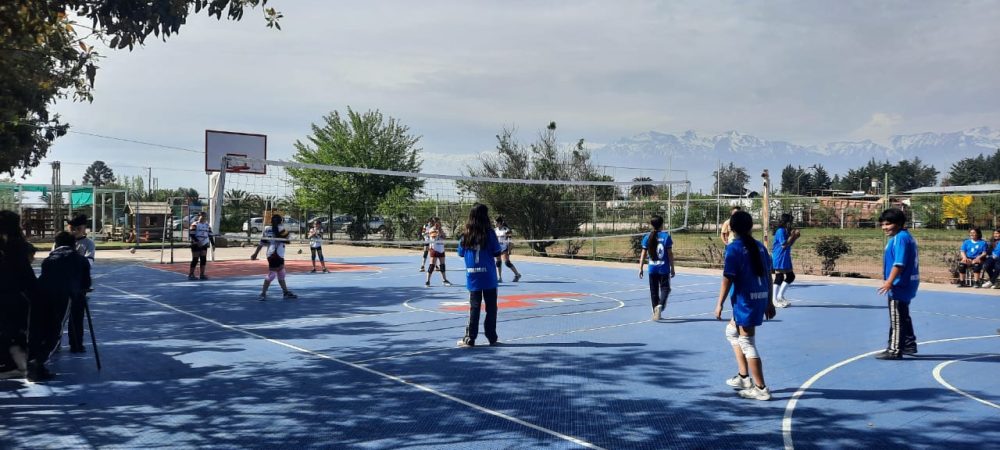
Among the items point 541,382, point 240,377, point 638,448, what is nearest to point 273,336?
point 240,377

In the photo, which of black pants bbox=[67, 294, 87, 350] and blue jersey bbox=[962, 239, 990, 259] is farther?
blue jersey bbox=[962, 239, 990, 259]

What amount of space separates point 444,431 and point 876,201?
1916cm

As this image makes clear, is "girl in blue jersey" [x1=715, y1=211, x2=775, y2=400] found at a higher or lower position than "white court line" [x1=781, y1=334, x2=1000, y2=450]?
higher

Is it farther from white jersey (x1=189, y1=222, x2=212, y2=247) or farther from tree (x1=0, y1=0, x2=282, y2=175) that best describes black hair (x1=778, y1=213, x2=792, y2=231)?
white jersey (x1=189, y1=222, x2=212, y2=247)

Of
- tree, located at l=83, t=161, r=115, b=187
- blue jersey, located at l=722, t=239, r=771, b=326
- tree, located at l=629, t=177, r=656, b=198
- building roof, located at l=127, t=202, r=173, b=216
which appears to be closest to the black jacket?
blue jersey, located at l=722, t=239, r=771, b=326

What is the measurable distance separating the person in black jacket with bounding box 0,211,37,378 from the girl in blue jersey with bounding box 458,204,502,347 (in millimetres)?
5004

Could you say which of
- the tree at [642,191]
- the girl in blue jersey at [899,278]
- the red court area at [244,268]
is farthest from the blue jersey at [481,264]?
the tree at [642,191]

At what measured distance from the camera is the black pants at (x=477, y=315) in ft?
30.9

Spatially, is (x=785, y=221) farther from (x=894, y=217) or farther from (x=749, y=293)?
(x=749, y=293)

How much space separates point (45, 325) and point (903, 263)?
10.0 metres

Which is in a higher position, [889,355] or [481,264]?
[481,264]

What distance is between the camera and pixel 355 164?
136ft

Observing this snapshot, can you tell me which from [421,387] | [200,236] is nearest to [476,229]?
[421,387]

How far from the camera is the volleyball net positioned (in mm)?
21797
